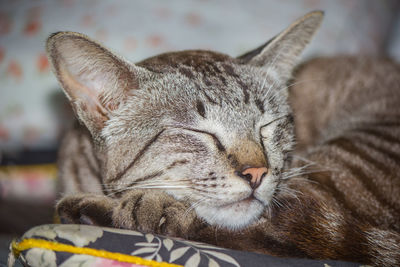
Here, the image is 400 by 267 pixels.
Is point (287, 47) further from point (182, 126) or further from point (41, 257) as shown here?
point (41, 257)

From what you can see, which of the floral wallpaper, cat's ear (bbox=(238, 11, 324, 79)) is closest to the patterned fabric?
cat's ear (bbox=(238, 11, 324, 79))

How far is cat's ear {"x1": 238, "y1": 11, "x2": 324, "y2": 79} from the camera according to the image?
1422 millimetres

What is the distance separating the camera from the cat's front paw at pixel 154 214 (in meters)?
0.99

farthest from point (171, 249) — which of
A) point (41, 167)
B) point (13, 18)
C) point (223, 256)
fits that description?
point (13, 18)

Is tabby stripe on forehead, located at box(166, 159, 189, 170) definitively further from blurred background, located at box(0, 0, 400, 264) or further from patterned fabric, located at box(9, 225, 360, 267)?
blurred background, located at box(0, 0, 400, 264)

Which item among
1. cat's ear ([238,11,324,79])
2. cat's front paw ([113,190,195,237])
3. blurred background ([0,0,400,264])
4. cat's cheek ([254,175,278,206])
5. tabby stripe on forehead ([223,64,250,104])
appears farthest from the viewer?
blurred background ([0,0,400,264])

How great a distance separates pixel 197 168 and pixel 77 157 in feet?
2.45

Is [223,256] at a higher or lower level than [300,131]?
lower

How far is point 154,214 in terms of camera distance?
101 centimetres

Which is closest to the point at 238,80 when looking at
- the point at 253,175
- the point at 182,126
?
the point at 182,126

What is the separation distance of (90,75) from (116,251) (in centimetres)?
61

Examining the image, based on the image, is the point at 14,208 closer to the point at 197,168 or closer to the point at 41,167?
the point at 41,167

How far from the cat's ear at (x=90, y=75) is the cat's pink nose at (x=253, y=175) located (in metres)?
0.49

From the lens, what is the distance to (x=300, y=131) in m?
1.89
